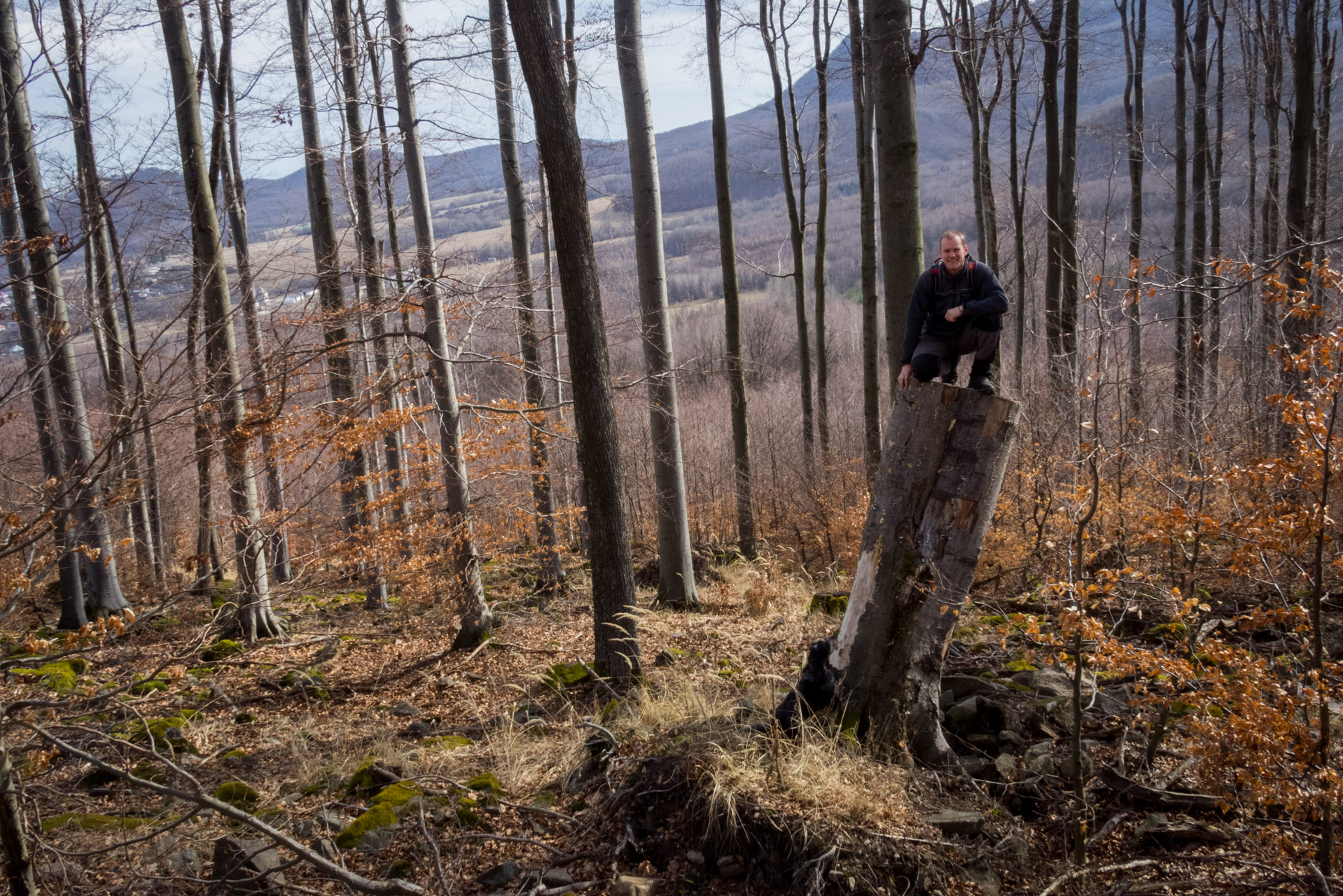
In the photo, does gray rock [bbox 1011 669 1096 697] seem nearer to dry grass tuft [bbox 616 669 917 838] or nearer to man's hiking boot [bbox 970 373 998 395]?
dry grass tuft [bbox 616 669 917 838]

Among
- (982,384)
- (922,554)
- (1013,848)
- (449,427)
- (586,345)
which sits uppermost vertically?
(586,345)

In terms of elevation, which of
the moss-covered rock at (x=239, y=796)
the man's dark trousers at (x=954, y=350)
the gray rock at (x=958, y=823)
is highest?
the man's dark trousers at (x=954, y=350)

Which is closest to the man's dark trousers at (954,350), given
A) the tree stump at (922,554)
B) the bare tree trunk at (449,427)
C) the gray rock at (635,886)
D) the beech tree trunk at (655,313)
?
the tree stump at (922,554)

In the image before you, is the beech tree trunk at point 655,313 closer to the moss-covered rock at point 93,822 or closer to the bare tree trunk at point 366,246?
the bare tree trunk at point 366,246

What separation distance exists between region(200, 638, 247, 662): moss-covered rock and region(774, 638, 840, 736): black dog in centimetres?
690

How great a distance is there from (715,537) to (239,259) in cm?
1009

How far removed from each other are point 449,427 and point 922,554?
6401 mm

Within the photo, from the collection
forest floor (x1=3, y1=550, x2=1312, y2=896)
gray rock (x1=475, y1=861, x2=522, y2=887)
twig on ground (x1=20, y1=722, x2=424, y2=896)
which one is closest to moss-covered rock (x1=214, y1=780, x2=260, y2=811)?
forest floor (x1=3, y1=550, x2=1312, y2=896)

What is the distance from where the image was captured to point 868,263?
12.6 metres

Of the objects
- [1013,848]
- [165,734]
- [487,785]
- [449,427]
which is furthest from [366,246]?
[1013,848]

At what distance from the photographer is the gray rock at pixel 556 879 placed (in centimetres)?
373

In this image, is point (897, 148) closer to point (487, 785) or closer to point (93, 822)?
point (487, 785)

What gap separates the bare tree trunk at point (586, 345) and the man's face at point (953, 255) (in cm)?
286

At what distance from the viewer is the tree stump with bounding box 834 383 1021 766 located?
3.95 m
